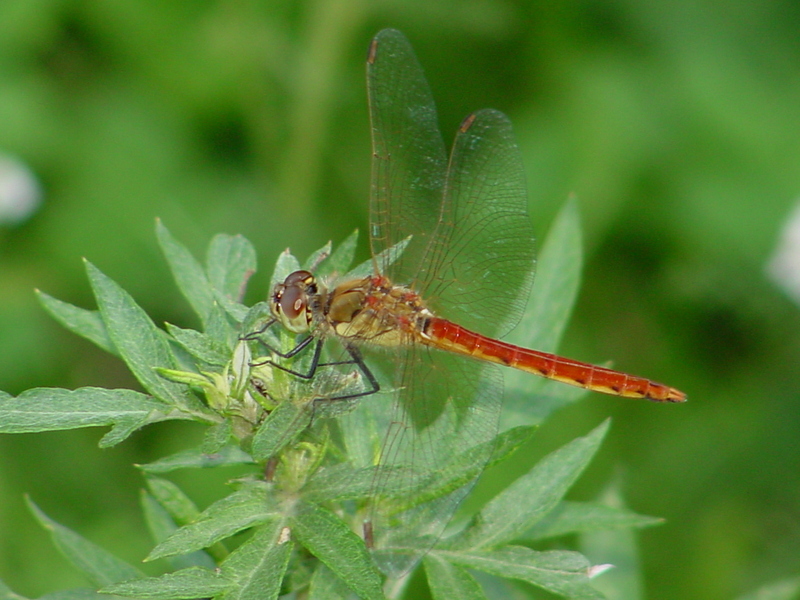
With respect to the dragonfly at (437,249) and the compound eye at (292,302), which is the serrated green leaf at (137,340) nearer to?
the compound eye at (292,302)

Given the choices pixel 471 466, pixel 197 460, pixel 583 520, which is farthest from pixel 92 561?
pixel 583 520

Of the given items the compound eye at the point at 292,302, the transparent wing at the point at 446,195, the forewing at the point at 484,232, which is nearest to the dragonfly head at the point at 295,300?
the compound eye at the point at 292,302

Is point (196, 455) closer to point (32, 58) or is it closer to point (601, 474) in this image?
point (601, 474)

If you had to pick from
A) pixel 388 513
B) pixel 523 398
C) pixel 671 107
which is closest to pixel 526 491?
pixel 388 513

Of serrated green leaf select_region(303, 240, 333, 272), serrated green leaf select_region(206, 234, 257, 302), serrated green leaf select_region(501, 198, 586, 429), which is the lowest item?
serrated green leaf select_region(206, 234, 257, 302)

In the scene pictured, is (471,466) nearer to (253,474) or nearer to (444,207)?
(253,474)

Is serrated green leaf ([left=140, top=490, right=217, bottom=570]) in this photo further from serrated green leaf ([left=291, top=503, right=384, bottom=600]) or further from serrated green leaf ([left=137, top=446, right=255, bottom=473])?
serrated green leaf ([left=291, top=503, right=384, bottom=600])

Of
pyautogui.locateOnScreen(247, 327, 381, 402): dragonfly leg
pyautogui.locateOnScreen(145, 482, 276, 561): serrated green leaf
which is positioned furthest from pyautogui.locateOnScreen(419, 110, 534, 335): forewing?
pyautogui.locateOnScreen(145, 482, 276, 561): serrated green leaf
